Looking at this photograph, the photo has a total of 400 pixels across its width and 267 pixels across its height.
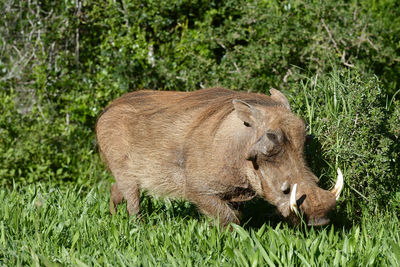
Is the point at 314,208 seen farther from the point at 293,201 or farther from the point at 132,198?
the point at 132,198

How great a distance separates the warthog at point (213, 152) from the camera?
376 centimetres

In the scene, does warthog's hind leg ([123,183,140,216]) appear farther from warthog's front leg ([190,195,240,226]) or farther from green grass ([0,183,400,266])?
warthog's front leg ([190,195,240,226])

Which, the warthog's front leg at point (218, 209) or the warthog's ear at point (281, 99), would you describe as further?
the warthog's ear at point (281, 99)

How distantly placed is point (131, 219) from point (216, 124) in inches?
35.1

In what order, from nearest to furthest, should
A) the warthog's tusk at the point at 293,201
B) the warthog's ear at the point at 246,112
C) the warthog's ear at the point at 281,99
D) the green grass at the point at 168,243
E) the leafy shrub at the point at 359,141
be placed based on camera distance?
the green grass at the point at 168,243
the warthog's tusk at the point at 293,201
the warthog's ear at the point at 246,112
the warthog's ear at the point at 281,99
the leafy shrub at the point at 359,141

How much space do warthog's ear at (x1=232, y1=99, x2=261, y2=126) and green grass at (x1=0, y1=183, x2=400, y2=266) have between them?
2.22ft

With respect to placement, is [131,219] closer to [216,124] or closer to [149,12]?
[216,124]

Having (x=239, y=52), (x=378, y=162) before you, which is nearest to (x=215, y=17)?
(x=239, y=52)

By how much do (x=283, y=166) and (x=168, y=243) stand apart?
83cm

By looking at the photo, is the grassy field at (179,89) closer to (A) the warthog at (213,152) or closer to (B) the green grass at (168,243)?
(B) the green grass at (168,243)

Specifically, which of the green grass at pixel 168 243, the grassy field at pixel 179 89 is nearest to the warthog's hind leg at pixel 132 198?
the grassy field at pixel 179 89

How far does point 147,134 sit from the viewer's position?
15.5 feet

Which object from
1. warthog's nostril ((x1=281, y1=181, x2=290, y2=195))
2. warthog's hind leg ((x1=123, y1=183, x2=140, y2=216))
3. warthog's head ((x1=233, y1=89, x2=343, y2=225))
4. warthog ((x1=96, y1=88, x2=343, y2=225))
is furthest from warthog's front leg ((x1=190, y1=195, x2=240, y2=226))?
warthog's hind leg ((x1=123, y1=183, x2=140, y2=216))

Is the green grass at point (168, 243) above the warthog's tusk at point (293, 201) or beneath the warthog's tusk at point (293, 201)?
beneath
